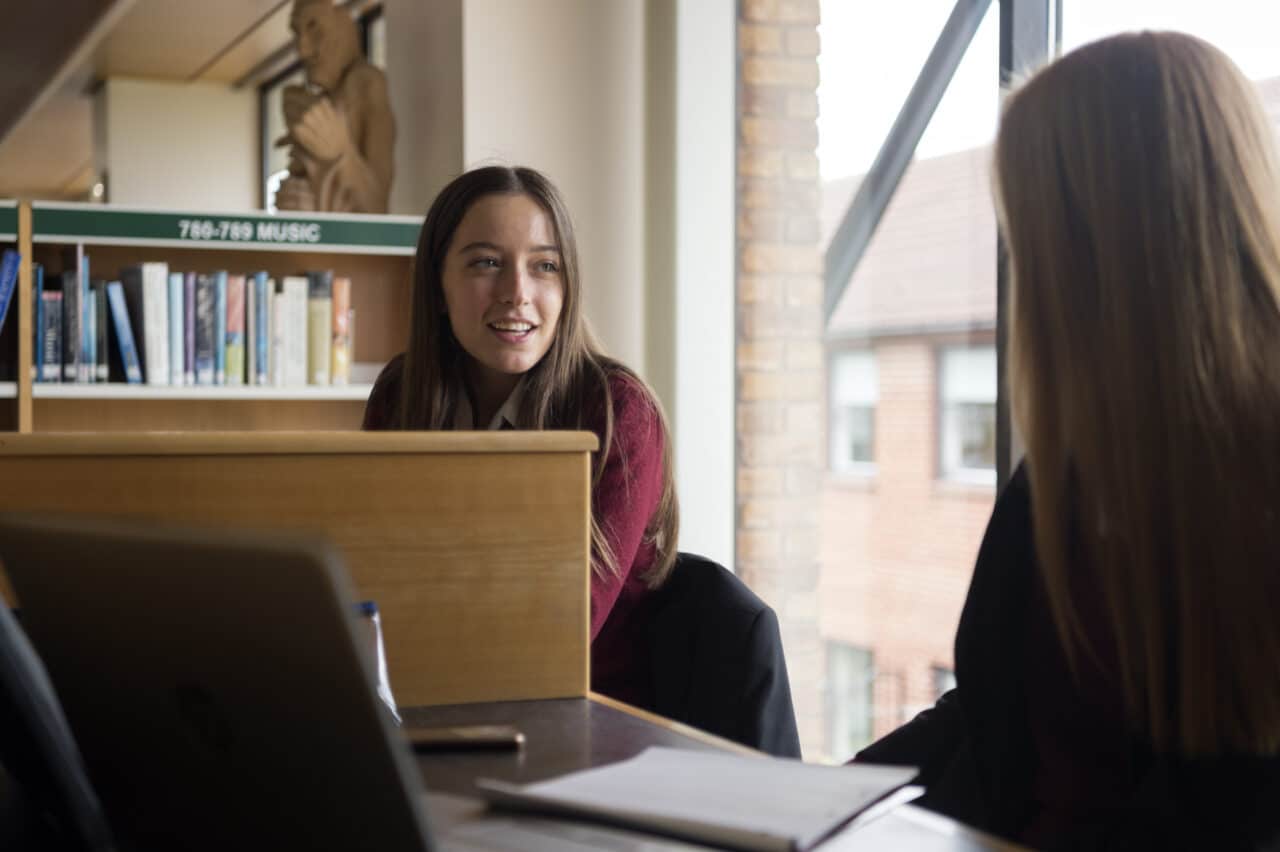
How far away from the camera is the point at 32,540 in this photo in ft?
2.73

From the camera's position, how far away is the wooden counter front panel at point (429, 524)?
139 centimetres

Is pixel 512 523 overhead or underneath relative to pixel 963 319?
underneath

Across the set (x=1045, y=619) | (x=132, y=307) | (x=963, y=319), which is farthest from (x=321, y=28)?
(x=1045, y=619)

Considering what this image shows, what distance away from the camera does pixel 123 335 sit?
3344mm

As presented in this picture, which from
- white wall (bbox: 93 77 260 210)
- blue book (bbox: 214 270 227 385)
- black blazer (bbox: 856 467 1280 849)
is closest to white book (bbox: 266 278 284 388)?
blue book (bbox: 214 270 227 385)

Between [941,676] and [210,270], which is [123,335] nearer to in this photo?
[210,270]

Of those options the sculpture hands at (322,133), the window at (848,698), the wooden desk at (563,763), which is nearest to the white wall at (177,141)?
the sculpture hands at (322,133)

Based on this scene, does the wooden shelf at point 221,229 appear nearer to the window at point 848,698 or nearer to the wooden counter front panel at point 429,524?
the window at point 848,698

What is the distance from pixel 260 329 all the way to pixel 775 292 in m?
1.25

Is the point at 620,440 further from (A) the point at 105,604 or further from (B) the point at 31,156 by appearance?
(B) the point at 31,156

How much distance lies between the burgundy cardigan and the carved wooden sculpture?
76.6 inches

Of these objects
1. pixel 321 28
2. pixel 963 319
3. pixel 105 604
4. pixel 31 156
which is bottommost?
pixel 105 604

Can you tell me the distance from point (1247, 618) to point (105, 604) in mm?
773

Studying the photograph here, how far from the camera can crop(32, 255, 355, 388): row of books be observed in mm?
3307
